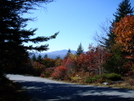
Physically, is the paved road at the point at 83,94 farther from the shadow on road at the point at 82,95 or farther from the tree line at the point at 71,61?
the tree line at the point at 71,61

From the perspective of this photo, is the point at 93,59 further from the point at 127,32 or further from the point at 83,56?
the point at 127,32

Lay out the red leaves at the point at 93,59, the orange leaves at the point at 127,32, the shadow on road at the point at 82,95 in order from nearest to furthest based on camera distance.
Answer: the shadow on road at the point at 82,95, the orange leaves at the point at 127,32, the red leaves at the point at 93,59

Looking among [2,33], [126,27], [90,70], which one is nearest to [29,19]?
[2,33]

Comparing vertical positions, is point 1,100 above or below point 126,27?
below

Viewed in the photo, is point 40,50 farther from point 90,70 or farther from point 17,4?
point 90,70

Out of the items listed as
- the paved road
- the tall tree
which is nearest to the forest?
the tall tree

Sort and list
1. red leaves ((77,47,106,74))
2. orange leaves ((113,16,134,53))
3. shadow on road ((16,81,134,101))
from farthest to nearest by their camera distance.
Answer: red leaves ((77,47,106,74)) → orange leaves ((113,16,134,53)) → shadow on road ((16,81,134,101))

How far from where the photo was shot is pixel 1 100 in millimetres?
6953

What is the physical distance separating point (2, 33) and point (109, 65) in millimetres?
13009

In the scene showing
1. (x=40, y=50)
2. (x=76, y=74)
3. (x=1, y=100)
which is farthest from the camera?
(x=76, y=74)

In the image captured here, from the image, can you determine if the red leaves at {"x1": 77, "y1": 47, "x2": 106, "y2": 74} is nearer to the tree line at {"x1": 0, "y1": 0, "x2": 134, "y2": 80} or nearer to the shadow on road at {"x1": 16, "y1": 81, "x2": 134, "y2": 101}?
the tree line at {"x1": 0, "y1": 0, "x2": 134, "y2": 80}

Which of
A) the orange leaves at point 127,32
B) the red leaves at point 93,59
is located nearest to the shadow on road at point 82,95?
the orange leaves at point 127,32

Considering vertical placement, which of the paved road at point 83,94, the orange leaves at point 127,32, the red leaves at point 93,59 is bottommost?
the paved road at point 83,94

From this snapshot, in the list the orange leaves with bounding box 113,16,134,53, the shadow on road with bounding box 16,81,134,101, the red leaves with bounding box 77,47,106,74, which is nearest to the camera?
the shadow on road with bounding box 16,81,134,101
